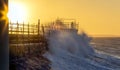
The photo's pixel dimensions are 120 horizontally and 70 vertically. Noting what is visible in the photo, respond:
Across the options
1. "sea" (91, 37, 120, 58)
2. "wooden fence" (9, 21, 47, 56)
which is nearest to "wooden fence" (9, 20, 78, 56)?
"wooden fence" (9, 21, 47, 56)

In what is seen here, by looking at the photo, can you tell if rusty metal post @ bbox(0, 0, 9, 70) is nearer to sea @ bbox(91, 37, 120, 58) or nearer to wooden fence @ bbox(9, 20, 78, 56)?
wooden fence @ bbox(9, 20, 78, 56)

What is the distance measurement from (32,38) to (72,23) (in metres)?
16.7

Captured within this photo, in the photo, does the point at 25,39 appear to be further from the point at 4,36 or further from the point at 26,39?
the point at 4,36

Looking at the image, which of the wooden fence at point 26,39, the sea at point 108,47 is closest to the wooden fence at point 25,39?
the wooden fence at point 26,39

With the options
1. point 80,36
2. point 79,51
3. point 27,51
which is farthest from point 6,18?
point 80,36

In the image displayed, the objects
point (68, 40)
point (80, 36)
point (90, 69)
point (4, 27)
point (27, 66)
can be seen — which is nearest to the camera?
point (4, 27)

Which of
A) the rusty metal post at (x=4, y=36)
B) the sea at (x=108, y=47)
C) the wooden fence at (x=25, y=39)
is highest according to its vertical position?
the rusty metal post at (x=4, y=36)

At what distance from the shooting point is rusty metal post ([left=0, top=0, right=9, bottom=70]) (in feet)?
10.00

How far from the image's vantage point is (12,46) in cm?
1972

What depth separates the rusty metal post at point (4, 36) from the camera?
305cm

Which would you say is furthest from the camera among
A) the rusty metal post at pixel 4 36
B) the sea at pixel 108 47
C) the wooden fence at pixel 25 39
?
the sea at pixel 108 47

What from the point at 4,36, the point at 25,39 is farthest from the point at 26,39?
the point at 4,36

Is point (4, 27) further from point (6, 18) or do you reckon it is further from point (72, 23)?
point (72, 23)

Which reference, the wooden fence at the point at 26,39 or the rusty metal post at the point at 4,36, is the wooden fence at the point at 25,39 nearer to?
the wooden fence at the point at 26,39
